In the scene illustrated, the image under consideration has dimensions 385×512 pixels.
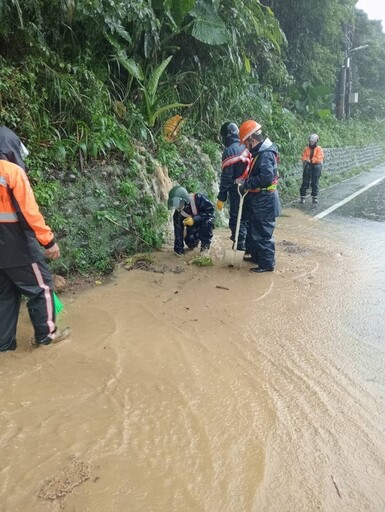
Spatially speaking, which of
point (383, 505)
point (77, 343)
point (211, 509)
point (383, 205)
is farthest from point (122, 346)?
point (383, 205)

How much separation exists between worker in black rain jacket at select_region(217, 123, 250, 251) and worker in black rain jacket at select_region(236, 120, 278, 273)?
0.23 meters

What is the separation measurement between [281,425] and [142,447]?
→ 88cm

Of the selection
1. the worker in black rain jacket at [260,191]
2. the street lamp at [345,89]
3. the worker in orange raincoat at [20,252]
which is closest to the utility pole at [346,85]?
the street lamp at [345,89]

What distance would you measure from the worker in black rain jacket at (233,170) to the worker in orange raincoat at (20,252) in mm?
3218

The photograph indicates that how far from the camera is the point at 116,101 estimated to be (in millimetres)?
6438

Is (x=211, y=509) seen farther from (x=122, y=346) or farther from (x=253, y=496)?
(x=122, y=346)

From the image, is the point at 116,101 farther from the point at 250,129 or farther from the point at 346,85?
the point at 346,85

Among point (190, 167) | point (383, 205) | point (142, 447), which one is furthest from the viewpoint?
point (383, 205)

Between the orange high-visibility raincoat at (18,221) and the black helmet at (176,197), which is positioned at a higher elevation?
the orange high-visibility raincoat at (18,221)

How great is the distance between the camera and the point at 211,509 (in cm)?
214

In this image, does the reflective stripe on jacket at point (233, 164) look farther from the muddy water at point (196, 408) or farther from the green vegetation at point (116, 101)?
the muddy water at point (196, 408)

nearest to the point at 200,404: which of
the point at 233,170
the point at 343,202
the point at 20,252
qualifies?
the point at 20,252

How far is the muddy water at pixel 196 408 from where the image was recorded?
7.35 feet

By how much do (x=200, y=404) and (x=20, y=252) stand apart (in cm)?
180
